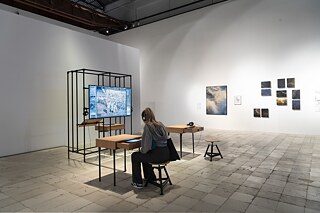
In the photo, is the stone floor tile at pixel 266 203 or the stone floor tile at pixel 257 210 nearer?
the stone floor tile at pixel 257 210

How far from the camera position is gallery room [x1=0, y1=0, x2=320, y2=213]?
3414mm

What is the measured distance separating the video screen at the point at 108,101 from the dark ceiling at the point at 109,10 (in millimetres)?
5713

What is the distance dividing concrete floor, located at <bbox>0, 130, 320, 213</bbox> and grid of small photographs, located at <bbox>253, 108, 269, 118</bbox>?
143 inches

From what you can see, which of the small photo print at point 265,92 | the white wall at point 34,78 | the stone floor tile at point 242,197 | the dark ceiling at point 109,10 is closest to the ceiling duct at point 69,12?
the dark ceiling at point 109,10

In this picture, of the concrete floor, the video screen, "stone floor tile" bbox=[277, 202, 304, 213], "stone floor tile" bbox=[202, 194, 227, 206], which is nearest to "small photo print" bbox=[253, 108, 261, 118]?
the concrete floor

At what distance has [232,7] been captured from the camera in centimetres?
1016

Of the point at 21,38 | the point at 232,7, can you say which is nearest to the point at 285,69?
the point at 232,7

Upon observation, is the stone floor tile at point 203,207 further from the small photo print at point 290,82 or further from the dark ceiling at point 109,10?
the dark ceiling at point 109,10

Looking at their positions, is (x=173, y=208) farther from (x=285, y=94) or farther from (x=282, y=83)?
(x=282, y=83)

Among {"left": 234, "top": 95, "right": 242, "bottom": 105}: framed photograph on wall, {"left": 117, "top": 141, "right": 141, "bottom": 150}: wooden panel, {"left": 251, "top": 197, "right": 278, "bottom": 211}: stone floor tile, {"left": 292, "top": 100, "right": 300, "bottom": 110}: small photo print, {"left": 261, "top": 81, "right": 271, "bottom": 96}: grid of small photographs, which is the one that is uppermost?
{"left": 261, "top": 81, "right": 271, "bottom": 96}: grid of small photographs

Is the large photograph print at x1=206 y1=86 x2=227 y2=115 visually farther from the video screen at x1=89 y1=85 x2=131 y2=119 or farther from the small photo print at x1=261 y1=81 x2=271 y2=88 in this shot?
the video screen at x1=89 y1=85 x2=131 y2=119

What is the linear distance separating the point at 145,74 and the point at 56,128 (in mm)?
7231

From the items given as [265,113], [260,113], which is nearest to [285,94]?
[265,113]

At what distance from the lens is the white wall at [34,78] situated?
586 centimetres
